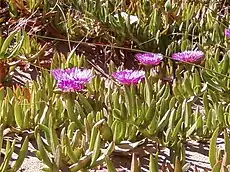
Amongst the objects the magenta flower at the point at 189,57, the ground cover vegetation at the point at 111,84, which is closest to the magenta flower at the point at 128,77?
the ground cover vegetation at the point at 111,84

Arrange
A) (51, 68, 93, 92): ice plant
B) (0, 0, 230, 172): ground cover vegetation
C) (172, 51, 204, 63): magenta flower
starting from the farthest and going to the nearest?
(172, 51, 204, 63): magenta flower < (51, 68, 93, 92): ice plant < (0, 0, 230, 172): ground cover vegetation

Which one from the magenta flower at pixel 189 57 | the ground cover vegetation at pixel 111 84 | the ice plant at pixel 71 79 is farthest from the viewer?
the magenta flower at pixel 189 57

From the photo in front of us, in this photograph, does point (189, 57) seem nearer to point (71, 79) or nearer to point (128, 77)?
point (128, 77)

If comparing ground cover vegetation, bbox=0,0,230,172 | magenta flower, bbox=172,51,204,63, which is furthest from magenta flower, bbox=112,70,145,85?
magenta flower, bbox=172,51,204,63

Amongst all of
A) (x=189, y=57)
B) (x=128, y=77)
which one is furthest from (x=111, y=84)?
(x=189, y=57)

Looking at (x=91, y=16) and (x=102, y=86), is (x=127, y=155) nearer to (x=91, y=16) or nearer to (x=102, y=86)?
(x=102, y=86)

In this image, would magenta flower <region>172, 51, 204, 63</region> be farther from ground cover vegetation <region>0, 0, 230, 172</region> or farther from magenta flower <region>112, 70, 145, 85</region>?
magenta flower <region>112, 70, 145, 85</region>

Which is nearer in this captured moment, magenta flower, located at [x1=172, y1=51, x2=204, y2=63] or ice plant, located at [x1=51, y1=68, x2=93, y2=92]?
ice plant, located at [x1=51, y1=68, x2=93, y2=92]

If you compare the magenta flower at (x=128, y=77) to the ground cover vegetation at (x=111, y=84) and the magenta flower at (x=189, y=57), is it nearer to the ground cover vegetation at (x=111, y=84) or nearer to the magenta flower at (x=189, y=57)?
the ground cover vegetation at (x=111, y=84)
